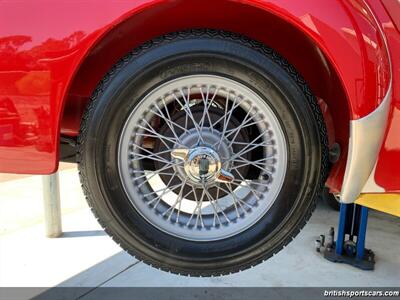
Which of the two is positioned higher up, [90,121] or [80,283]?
[90,121]

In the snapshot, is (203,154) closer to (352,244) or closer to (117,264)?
(117,264)

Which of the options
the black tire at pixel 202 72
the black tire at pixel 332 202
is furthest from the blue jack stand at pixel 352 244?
the black tire at pixel 202 72

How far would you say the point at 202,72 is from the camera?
5.24ft

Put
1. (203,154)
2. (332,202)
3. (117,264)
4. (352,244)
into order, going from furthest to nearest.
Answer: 1. (332,202)
2. (352,244)
3. (117,264)
4. (203,154)

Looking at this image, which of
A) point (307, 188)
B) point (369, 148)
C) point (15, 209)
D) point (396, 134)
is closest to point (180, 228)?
point (307, 188)

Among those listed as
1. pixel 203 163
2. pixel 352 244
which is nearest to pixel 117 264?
pixel 352 244

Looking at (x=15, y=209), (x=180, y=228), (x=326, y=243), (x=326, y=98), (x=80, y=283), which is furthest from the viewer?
(x=15, y=209)

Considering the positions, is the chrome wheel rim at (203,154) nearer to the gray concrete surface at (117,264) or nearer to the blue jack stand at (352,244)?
the gray concrete surface at (117,264)

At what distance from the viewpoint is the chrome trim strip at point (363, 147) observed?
1.53m

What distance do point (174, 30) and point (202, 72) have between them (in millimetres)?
254

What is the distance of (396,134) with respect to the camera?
160 cm

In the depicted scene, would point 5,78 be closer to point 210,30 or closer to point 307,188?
point 210,30

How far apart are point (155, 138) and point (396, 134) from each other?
96cm

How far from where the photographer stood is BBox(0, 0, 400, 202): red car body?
148 centimetres
